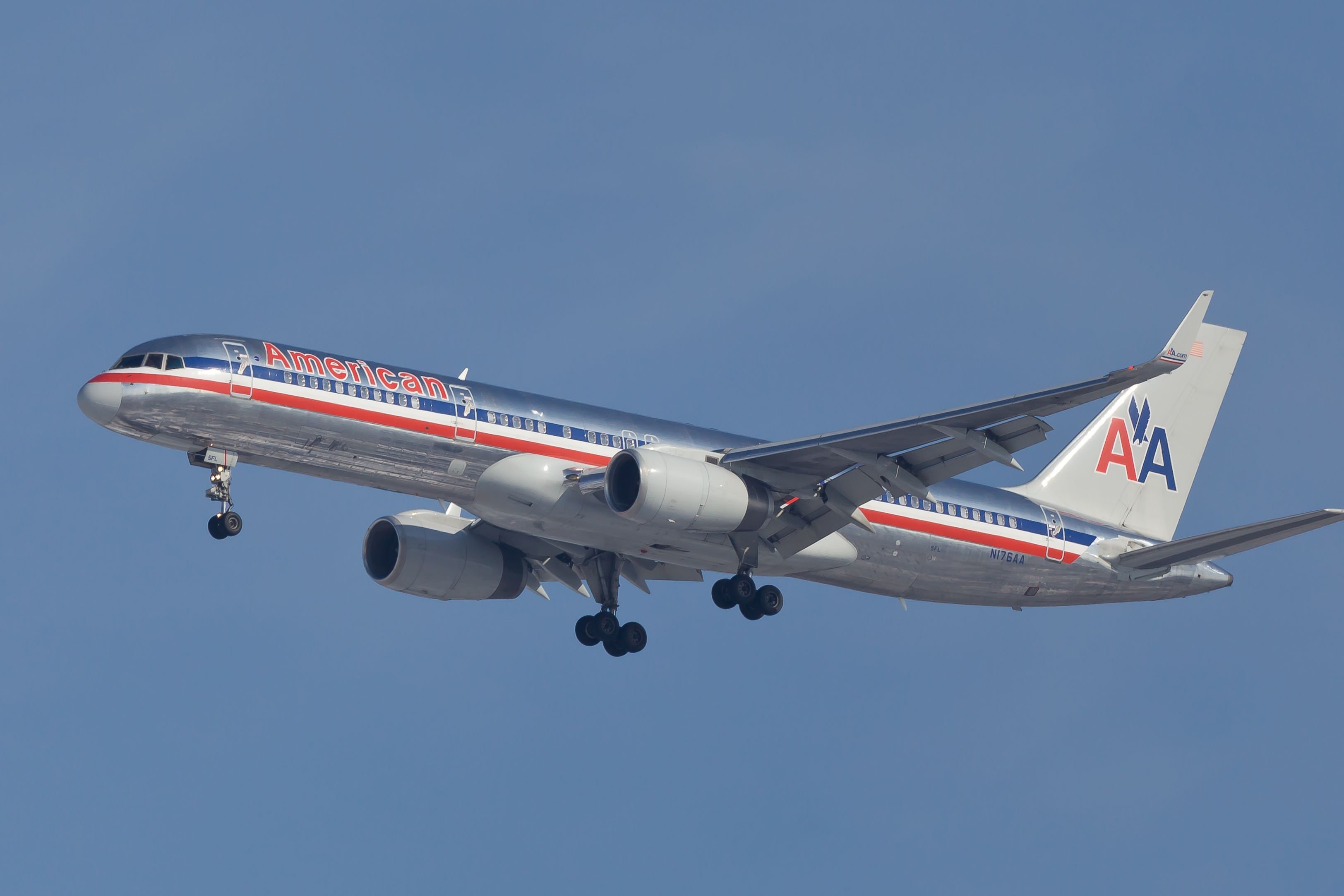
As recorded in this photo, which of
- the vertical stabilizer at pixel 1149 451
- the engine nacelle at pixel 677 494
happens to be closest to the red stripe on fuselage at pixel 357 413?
the engine nacelle at pixel 677 494

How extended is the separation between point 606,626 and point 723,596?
176 inches

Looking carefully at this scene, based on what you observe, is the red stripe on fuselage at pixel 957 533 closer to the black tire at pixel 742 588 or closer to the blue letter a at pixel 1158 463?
the black tire at pixel 742 588

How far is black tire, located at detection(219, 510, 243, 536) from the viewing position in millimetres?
37406

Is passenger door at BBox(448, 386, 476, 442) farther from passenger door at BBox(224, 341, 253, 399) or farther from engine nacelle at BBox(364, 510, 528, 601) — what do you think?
engine nacelle at BBox(364, 510, 528, 601)

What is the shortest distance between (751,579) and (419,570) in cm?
962

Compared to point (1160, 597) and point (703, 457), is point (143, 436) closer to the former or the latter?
point (703, 457)

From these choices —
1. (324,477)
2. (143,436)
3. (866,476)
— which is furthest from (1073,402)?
(143,436)

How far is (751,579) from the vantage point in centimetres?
4181

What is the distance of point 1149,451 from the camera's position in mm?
50719

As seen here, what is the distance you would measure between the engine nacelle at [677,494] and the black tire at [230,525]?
8.44 meters

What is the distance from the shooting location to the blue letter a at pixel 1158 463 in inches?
1977

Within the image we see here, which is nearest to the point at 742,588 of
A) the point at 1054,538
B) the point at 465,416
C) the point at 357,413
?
the point at 465,416

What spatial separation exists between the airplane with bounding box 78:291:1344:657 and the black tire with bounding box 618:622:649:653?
1.8 inches

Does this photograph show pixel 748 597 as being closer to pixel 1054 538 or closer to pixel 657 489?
pixel 657 489
